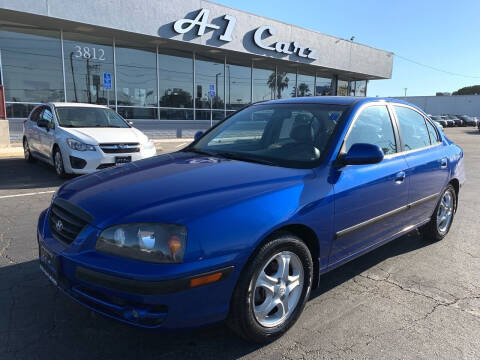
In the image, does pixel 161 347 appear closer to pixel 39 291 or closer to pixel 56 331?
pixel 56 331

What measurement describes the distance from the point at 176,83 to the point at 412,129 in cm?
1673

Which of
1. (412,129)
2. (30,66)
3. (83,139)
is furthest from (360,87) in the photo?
(412,129)

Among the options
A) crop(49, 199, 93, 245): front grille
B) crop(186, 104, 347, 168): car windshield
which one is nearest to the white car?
crop(186, 104, 347, 168): car windshield

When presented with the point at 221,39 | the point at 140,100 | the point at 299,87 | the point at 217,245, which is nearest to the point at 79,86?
the point at 140,100

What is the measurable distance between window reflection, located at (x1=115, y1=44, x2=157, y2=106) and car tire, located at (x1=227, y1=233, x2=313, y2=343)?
16.4 metres

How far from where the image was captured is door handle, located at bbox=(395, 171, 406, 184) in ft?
11.3

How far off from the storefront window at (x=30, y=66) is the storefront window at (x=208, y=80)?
6909mm

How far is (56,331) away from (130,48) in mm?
16960

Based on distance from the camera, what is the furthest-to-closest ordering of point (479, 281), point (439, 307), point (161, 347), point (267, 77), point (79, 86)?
1. point (267, 77)
2. point (79, 86)
3. point (479, 281)
4. point (439, 307)
5. point (161, 347)

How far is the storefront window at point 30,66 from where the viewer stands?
1470 centimetres

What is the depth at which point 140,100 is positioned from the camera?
18.2 m

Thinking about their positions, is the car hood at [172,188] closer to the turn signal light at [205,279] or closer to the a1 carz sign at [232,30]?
the turn signal light at [205,279]

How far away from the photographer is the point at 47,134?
27.6 feet

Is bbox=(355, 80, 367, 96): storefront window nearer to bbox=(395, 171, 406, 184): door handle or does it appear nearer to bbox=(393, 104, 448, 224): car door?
bbox=(393, 104, 448, 224): car door
